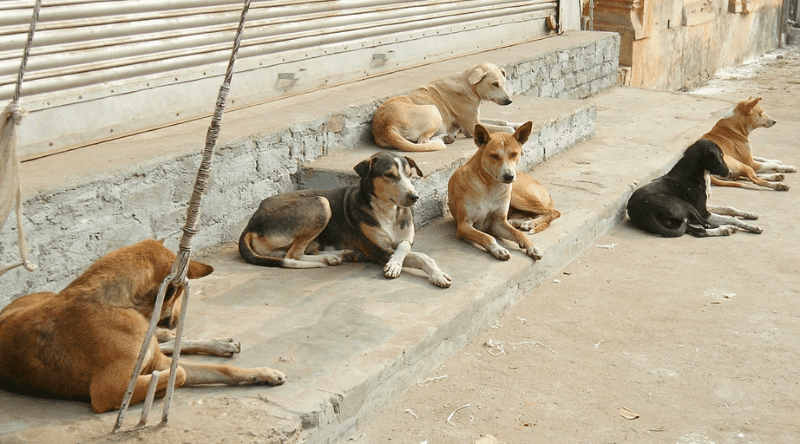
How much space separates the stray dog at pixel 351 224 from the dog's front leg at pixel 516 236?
2.64 feet

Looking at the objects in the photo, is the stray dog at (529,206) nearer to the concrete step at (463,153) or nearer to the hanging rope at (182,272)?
the concrete step at (463,153)

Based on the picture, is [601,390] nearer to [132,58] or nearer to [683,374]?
[683,374]

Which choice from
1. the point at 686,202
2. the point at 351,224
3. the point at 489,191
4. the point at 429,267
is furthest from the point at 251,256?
the point at 686,202

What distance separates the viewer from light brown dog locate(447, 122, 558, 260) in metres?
5.78

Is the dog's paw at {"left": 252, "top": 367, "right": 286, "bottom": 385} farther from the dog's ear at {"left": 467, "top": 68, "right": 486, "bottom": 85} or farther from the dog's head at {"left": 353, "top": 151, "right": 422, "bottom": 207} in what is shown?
the dog's ear at {"left": 467, "top": 68, "right": 486, "bottom": 85}

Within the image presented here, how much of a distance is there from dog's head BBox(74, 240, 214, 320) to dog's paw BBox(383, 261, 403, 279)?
6.32 feet

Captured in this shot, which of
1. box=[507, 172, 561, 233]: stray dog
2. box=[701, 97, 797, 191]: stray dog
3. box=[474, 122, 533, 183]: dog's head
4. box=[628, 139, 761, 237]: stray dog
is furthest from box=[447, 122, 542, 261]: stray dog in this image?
box=[701, 97, 797, 191]: stray dog

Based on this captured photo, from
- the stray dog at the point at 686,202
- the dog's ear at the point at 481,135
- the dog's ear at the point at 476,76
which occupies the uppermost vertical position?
the dog's ear at the point at 476,76

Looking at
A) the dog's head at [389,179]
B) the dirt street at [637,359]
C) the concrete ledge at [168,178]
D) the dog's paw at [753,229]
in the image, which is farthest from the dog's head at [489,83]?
the dog's head at [389,179]

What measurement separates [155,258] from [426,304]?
6.19 feet

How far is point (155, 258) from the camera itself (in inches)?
133

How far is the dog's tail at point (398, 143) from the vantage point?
702 centimetres

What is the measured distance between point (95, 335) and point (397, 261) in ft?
7.84

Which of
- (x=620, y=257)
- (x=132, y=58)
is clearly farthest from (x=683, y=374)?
(x=132, y=58)
